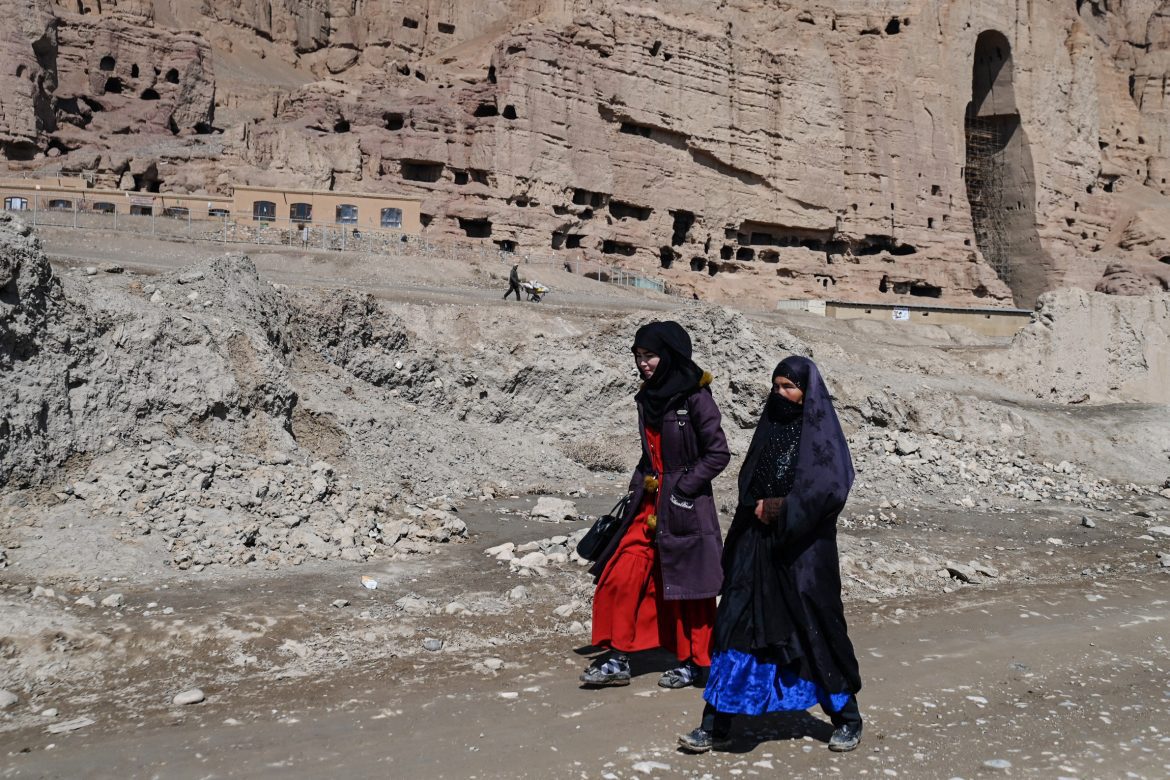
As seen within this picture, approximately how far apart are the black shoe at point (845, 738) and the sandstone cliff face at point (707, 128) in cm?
3170

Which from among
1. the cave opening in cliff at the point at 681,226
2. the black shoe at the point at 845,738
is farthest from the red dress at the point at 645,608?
the cave opening in cliff at the point at 681,226

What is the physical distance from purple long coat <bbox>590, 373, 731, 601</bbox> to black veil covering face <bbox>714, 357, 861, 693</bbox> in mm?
422

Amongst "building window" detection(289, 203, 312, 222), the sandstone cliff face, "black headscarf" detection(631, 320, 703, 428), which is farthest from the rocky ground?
the sandstone cliff face

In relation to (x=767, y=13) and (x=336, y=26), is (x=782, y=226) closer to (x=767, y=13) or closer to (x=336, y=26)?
(x=767, y=13)

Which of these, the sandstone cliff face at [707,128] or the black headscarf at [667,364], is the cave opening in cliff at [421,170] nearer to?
the sandstone cliff face at [707,128]

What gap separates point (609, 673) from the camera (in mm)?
5422

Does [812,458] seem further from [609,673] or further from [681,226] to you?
[681,226]

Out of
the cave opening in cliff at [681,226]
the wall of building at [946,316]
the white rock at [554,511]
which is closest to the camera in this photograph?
the white rock at [554,511]

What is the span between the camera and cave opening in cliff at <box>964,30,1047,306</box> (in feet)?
155

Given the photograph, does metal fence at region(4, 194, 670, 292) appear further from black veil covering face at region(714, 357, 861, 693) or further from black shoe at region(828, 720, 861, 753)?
black shoe at region(828, 720, 861, 753)

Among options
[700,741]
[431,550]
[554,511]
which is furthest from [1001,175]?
[700,741]

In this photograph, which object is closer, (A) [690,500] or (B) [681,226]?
(A) [690,500]

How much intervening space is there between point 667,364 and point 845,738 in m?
2.11

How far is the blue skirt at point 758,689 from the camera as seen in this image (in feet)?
15.2
